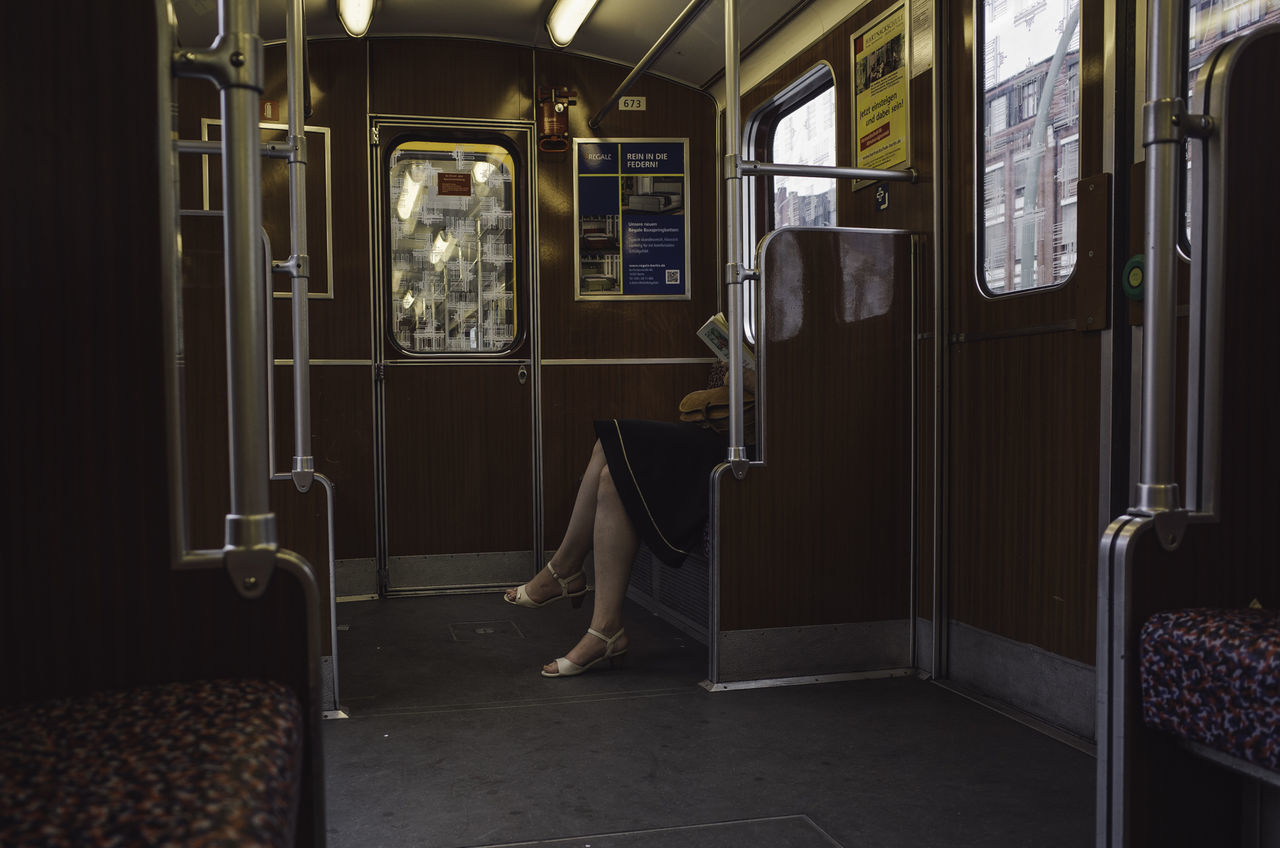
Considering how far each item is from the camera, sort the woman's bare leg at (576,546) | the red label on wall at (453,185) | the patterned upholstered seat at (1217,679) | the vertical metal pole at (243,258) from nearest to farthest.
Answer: the vertical metal pole at (243,258), the patterned upholstered seat at (1217,679), the woman's bare leg at (576,546), the red label on wall at (453,185)

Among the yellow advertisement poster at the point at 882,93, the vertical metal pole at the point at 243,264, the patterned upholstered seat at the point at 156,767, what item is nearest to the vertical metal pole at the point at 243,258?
the vertical metal pole at the point at 243,264

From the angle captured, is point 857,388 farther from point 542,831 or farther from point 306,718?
point 306,718

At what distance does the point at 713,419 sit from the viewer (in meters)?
3.81

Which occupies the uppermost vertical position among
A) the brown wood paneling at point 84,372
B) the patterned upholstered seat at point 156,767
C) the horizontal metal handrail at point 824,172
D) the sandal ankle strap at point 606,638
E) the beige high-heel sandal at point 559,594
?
the horizontal metal handrail at point 824,172

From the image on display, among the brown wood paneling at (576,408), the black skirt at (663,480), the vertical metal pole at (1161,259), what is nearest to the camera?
the vertical metal pole at (1161,259)

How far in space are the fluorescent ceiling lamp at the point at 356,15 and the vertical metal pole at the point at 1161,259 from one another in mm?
3577

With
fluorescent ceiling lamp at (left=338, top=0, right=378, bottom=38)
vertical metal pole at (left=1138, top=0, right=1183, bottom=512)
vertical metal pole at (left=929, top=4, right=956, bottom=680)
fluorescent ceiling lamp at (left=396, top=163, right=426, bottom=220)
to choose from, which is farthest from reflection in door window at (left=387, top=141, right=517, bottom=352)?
vertical metal pole at (left=1138, top=0, right=1183, bottom=512)

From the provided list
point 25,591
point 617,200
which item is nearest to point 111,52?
point 25,591

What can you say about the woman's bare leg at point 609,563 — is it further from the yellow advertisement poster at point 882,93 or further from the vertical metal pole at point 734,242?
the yellow advertisement poster at point 882,93

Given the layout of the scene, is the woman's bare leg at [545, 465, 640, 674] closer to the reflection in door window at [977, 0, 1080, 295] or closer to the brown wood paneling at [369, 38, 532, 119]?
the reflection in door window at [977, 0, 1080, 295]

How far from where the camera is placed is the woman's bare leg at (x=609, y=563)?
11.5 ft

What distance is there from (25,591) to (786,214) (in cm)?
403

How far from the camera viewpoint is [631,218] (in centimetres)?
527

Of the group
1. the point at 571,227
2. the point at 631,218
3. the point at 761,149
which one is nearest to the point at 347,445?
the point at 571,227
